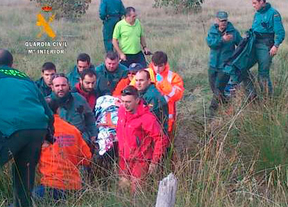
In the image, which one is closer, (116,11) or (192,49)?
(116,11)

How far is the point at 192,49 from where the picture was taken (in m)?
14.2

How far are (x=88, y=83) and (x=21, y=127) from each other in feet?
7.88

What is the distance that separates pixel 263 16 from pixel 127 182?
176 inches

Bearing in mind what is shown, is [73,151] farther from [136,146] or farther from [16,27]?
[16,27]

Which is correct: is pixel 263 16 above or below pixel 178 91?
above

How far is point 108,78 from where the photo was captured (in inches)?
321

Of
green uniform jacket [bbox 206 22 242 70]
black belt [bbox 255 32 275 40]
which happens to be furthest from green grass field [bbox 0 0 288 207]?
green uniform jacket [bbox 206 22 242 70]

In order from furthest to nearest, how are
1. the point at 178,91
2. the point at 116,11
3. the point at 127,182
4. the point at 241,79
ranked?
the point at 116,11
the point at 241,79
the point at 178,91
the point at 127,182

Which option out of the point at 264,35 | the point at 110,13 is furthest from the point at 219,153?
the point at 110,13

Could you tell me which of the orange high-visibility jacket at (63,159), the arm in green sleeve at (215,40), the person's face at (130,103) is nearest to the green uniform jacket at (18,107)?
the orange high-visibility jacket at (63,159)

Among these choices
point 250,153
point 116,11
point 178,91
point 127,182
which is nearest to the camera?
point 127,182

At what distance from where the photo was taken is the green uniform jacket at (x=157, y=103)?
6684 millimetres

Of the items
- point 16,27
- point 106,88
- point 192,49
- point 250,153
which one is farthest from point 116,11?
point 16,27

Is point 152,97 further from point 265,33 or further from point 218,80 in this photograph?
point 265,33
